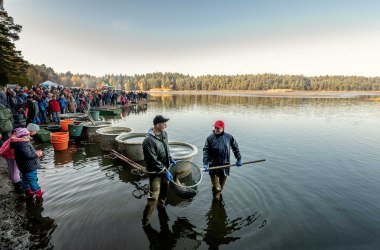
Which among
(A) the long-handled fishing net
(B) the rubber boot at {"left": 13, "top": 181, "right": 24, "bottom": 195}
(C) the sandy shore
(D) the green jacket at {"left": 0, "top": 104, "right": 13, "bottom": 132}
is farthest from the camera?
(D) the green jacket at {"left": 0, "top": 104, "right": 13, "bottom": 132}

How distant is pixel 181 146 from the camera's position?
10.6 metres

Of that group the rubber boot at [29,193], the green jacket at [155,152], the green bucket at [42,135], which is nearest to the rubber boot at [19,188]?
the rubber boot at [29,193]

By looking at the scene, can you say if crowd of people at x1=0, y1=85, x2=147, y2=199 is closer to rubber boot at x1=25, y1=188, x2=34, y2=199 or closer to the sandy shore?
rubber boot at x1=25, y1=188, x2=34, y2=199

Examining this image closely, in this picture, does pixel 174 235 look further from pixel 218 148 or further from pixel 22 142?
pixel 22 142

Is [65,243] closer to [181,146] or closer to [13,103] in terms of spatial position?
[181,146]

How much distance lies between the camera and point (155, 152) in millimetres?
5020

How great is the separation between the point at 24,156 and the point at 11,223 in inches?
64.2

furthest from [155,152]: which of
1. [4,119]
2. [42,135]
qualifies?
[42,135]

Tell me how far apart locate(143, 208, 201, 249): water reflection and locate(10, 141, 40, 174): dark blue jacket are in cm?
357

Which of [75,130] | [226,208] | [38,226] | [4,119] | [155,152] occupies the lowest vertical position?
[226,208]

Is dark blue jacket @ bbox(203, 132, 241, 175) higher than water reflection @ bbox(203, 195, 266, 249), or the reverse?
dark blue jacket @ bbox(203, 132, 241, 175)

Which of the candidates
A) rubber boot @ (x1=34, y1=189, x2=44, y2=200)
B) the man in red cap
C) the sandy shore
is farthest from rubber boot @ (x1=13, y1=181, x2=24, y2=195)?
the man in red cap

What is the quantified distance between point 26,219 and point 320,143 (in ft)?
53.1

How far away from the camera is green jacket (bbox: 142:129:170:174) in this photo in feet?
16.2
